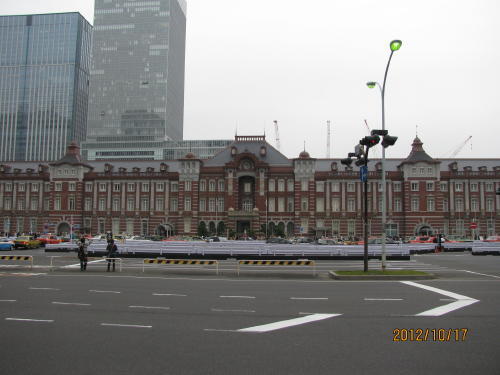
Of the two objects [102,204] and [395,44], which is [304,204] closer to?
[102,204]

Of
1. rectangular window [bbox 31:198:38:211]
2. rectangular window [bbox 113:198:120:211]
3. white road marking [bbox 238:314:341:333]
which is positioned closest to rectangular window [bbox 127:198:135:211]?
rectangular window [bbox 113:198:120:211]

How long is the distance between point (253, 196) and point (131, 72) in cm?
11262

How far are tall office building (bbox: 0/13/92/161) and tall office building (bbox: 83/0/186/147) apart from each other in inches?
655

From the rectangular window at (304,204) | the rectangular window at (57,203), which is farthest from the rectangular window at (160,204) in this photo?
the rectangular window at (304,204)

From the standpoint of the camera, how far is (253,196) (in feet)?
226

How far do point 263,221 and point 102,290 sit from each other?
169 ft

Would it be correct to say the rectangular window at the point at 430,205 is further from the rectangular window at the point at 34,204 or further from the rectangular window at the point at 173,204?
the rectangular window at the point at 34,204

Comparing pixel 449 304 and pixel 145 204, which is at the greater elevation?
pixel 145 204

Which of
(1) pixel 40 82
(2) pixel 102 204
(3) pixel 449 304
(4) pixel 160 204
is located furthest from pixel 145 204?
(1) pixel 40 82

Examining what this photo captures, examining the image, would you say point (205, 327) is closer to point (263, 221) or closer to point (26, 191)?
point (263, 221)

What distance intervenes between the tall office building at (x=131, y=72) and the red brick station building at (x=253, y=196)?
8641 cm

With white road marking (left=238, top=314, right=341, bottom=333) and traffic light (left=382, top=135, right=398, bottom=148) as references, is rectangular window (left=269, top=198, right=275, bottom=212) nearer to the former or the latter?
traffic light (left=382, top=135, right=398, bottom=148)

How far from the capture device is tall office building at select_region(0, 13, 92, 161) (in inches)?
6708

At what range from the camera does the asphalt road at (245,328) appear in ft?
23.8
